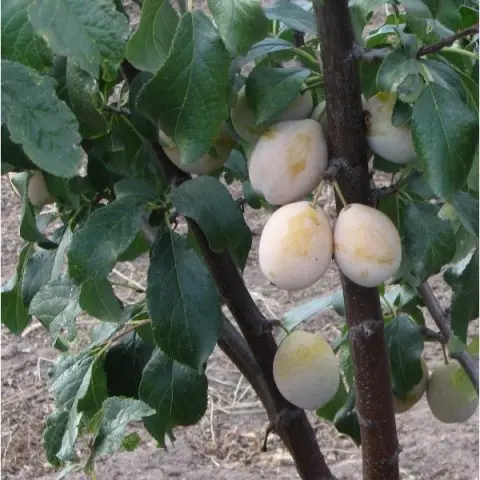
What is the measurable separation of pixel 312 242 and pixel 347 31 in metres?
0.16

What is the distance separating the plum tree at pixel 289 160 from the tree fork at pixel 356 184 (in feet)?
0.05

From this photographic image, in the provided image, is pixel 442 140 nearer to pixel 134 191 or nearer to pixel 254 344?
pixel 134 191

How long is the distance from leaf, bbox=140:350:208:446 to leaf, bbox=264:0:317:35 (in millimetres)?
382

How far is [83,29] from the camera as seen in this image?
545mm

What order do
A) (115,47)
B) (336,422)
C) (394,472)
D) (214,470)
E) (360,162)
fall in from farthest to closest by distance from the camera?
Answer: 1. (214,470)
2. (336,422)
3. (394,472)
4. (360,162)
5. (115,47)

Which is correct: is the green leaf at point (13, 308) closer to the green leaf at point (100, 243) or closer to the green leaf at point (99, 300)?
the green leaf at point (99, 300)

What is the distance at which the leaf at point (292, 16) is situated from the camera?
2.45 ft

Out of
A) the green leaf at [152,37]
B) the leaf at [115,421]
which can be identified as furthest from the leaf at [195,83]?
the leaf at [115,421]

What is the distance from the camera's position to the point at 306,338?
90cm

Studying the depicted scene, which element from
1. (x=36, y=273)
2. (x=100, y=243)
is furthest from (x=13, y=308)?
(x=100, y=243)

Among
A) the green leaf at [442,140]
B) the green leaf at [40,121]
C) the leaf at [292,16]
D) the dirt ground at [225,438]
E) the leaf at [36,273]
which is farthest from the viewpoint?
the dirt ground at [225,438]

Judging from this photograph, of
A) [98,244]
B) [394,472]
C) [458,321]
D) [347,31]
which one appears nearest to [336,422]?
[394,472]

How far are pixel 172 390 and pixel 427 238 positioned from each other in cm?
34

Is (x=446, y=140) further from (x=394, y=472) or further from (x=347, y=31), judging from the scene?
(x=394, y=472)
